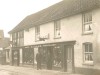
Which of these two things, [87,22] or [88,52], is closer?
[88,52]

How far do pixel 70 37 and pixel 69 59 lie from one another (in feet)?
6.99

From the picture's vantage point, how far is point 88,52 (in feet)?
69.2

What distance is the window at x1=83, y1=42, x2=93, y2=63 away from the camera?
20844mm

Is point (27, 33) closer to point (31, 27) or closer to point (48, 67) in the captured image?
point (31, 27)

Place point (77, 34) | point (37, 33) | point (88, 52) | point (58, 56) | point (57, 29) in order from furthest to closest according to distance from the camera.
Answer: point (37, 33), point (57, 29), point (58, 56), point (77, 34), point (88, 52)

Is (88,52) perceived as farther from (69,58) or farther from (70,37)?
(69,58)

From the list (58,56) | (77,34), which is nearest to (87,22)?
(77,34)

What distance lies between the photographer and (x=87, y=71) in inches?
823

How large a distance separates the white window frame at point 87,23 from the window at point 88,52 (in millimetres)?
1115

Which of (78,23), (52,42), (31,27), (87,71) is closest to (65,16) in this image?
(78,23)

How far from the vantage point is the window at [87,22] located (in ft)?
69.1

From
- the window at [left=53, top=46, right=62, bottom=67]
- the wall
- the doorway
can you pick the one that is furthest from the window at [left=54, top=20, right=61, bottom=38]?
the doorway

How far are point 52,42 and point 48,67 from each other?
286cm

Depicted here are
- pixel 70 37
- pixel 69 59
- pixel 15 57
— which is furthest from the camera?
pixel 15 57
